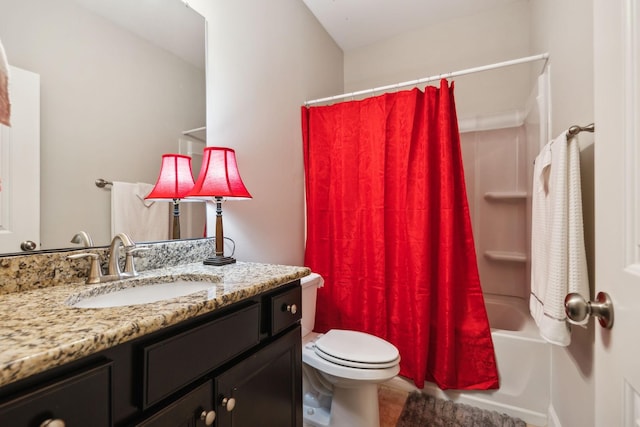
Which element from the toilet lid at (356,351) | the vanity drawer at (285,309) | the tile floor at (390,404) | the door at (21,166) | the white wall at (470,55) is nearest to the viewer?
the door at (21,166)

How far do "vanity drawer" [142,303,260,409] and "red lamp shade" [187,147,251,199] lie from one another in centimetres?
53

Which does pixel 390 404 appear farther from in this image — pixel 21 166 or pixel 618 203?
pixel 21 166

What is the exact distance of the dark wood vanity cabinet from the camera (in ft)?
1.38

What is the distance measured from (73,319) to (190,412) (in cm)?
31

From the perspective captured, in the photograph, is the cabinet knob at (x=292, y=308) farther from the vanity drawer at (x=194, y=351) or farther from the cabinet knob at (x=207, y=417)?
the cabinet knob at (x=207, y=417)

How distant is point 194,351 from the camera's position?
63 centimetres

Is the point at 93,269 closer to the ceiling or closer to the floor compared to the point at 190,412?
closer to the ceiling

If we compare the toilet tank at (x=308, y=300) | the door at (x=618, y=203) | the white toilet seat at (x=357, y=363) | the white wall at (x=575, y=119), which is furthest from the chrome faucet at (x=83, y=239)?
the white wall at (x=575, y=119)

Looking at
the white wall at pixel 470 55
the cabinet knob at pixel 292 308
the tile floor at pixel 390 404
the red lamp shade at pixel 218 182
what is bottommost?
the tile floor at pixel 390 404

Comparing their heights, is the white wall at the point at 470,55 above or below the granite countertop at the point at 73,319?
above

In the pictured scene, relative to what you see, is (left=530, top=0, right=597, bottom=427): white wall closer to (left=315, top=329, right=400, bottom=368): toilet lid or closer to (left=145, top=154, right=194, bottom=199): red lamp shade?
(left=315, top=329, right=400, bottom=368): toilet lid

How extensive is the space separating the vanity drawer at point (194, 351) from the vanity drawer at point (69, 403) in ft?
0.22

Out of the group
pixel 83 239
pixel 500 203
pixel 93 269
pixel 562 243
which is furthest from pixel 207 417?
pixel 500 203

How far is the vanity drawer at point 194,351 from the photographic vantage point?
1.79 ft
